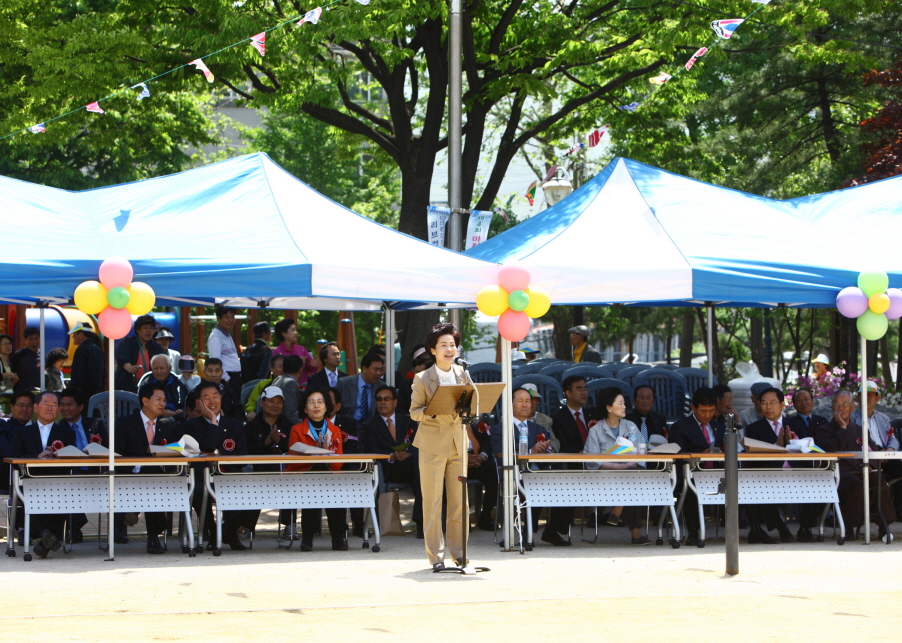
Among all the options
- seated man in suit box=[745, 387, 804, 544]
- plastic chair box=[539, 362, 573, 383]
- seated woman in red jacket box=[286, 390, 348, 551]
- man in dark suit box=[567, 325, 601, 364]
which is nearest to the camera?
seated woman in red jacket box=[286, 390, 348, 551]

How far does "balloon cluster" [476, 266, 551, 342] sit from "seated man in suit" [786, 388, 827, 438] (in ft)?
10.3

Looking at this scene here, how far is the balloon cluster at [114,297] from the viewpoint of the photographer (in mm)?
8766

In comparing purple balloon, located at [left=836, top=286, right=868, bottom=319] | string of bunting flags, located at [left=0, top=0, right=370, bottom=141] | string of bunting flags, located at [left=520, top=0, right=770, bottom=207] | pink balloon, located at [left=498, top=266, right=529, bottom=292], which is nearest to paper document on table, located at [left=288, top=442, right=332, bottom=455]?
pink balloon, located at [left=498, top=266, right=529, bottom=292]

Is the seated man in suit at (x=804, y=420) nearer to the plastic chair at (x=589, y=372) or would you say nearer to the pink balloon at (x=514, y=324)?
the plastic chair at (x=589, y=372)

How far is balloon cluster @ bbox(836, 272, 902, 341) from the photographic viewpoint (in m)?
9.82

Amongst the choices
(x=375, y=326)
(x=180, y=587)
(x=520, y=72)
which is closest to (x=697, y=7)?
(x=520, y=72)

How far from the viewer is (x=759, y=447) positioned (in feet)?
32.5

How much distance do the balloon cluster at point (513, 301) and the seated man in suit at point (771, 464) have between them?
8.55 feet

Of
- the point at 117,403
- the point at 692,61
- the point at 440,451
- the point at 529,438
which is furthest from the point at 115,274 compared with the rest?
the point at 692,61

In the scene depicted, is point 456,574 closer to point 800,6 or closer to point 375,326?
point 800,6

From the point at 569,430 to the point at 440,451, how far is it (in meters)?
2.53

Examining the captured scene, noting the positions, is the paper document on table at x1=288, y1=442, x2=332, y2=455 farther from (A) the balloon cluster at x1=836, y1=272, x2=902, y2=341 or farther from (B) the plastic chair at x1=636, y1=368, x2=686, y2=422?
(B) the plastic chair at x1=636, y1=368, x2=686, y2=422

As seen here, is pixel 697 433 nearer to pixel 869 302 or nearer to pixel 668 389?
pixel 869 302

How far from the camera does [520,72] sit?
55.4 feet
